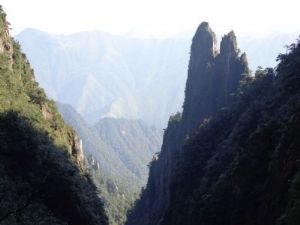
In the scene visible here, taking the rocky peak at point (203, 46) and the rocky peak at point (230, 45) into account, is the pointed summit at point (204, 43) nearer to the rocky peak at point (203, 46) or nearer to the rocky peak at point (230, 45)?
→ the rocky peak at point (203, 46)

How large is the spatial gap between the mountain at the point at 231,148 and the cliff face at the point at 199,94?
0.18 m

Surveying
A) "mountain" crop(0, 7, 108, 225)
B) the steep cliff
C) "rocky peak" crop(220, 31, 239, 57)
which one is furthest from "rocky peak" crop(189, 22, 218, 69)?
"mountain" crop(0, 7, 108, 225)

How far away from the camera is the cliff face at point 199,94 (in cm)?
10156

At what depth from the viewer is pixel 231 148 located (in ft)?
198

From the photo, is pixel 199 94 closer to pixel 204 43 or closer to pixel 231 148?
pixel 204 43

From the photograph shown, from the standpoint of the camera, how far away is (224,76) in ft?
340

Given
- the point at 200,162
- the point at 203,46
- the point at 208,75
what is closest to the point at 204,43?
the point at 203,46

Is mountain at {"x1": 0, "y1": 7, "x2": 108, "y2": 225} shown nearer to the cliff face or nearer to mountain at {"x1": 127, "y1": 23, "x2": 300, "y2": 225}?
mountain at {"x1": 127, "y1": 23, "x2": 300, "y2": 225}

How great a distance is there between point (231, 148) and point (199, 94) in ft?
161

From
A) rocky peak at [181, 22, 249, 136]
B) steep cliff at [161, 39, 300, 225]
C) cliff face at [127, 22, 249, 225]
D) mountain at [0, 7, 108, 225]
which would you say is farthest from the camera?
rocky peak at [181, 22, 249, 136]

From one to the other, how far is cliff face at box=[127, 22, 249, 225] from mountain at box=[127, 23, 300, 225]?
0.18 meters

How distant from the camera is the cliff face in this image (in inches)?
3999

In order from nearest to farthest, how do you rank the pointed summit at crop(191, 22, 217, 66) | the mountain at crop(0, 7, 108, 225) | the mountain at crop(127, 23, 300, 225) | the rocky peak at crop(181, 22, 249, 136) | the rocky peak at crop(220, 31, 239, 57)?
the mountain at crop(127, 23, 300, 225)
the mountain at crop(0, 7, 108, 225)
the rocky peak at crop(181, 22, 249, 136)
the rocky peak at crop(220, 31, 239, 57)
the pointed summit at crop(191, 22, 217, 66)

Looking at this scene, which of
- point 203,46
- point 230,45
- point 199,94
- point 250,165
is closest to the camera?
point 250,165
